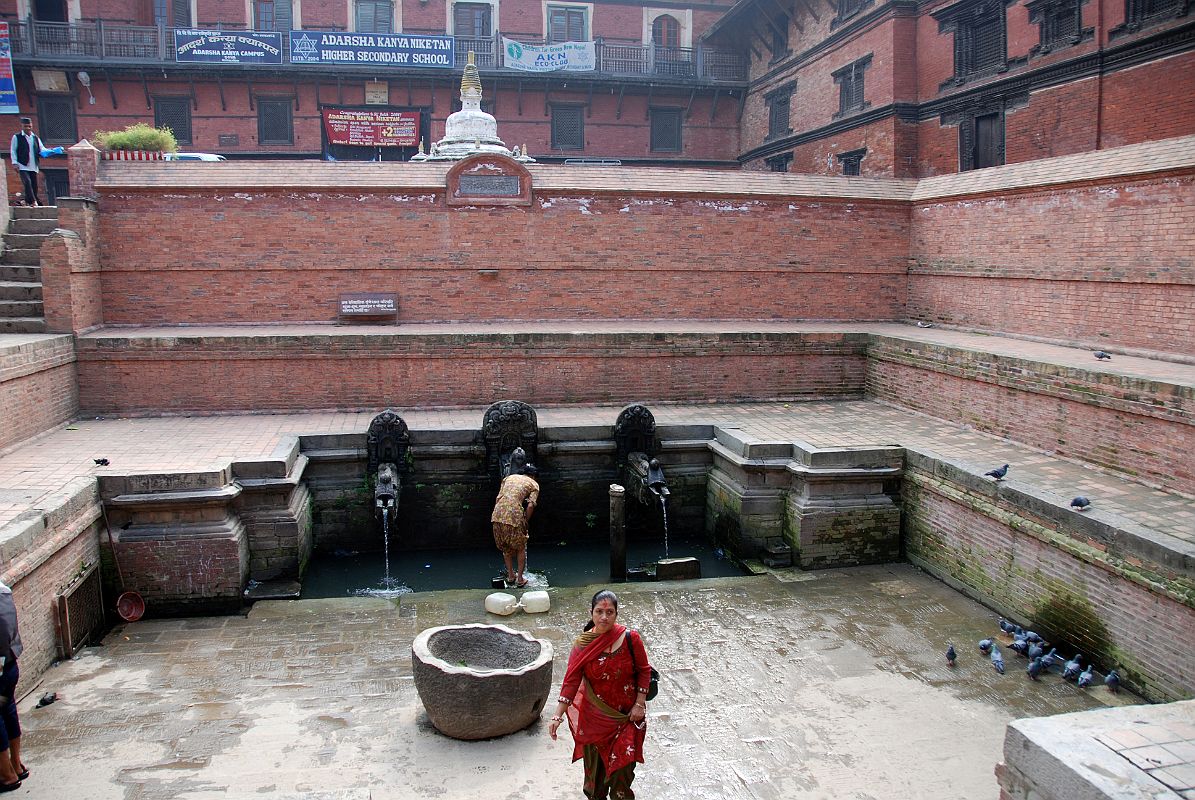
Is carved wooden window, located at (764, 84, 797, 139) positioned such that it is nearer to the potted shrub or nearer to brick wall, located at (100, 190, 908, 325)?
brick wall, located at (100, 190, 908, 325)

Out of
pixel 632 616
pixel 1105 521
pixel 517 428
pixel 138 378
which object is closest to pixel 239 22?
pixel 138 378

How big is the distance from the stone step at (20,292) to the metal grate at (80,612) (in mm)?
4985

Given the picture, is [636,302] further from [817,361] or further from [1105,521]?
[1105,521]

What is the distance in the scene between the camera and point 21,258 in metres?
11.2

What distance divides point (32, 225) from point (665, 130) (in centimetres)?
1662

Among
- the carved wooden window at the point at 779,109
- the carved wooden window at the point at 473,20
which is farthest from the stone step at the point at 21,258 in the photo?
the carved wooden window at the point at 779,109

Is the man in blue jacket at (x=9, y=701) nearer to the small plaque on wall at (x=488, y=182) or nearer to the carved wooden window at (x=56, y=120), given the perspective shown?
the small plaque on wall at (x=488, y=182)

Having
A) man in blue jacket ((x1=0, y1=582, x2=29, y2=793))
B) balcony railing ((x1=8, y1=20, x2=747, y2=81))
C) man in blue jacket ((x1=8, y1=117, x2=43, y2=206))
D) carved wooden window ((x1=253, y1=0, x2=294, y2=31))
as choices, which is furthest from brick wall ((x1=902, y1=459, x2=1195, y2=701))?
carved wooden window ((x1=253, y1=0, x2=294, y2=31))

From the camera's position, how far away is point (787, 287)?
13.4 metres

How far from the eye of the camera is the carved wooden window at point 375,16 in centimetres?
2336

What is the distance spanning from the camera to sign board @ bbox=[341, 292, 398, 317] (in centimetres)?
1215

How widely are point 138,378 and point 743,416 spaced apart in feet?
23.5

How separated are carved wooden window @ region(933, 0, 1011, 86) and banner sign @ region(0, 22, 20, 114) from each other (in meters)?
19.6

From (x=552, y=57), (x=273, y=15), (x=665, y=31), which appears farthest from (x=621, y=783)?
(x=665, y=31)
